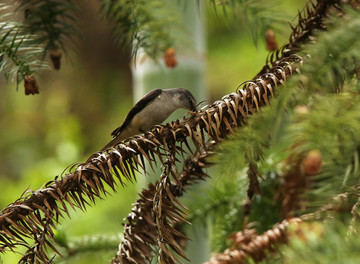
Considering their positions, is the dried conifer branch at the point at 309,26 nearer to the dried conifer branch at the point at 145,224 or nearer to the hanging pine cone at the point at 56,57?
the dried conifer branch at the point at 145,224

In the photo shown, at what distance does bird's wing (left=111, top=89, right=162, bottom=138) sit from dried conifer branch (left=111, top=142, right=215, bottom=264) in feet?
2.03

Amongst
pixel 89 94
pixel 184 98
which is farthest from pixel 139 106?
pixel 89 94

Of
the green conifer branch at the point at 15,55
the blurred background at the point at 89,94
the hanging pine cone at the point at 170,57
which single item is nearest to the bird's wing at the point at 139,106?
the hanging pine cone at the point at 170,57

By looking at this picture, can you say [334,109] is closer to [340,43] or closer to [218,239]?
[340,43]

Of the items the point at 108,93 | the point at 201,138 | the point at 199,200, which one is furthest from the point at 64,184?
the point at 108,93

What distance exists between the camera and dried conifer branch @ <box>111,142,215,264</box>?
1.09m

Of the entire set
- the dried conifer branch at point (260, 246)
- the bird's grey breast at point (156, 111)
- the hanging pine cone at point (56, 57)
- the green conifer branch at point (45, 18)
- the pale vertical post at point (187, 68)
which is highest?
the green conifer branch at point (45, 18)

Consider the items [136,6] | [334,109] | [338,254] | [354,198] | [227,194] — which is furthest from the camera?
[227,194]

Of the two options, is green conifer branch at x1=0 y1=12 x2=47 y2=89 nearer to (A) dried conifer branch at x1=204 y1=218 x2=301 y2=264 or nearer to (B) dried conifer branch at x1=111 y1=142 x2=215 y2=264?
(B) dried conifer branch at x1=111 y1=142 x2=215 y2=264

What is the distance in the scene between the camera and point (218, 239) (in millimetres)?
1378

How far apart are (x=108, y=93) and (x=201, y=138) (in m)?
3.54

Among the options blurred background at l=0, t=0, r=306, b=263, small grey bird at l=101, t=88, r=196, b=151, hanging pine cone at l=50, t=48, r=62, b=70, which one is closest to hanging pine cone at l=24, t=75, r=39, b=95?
hanging pine cone at l=50, t=48, r=62, b=70

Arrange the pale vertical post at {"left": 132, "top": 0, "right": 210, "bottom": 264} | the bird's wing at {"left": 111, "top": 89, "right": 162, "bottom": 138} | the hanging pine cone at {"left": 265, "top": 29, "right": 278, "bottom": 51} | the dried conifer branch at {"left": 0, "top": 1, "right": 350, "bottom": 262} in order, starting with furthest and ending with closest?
the bird's wing at {"left": 111, "top": 89, "right": 162, "bottom": 138}, the pale vertical post at {"left": 132, "top": 0, "right": 210, "bottom": 264}, the hanging pine cone at {"left": 265, "top": 29, "right": 278, "bottom": 51}, the dried conifer branch at {"left": 0, "top": 1, "right": 350, "bottom": 262}

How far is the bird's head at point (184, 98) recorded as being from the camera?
5.28ft
